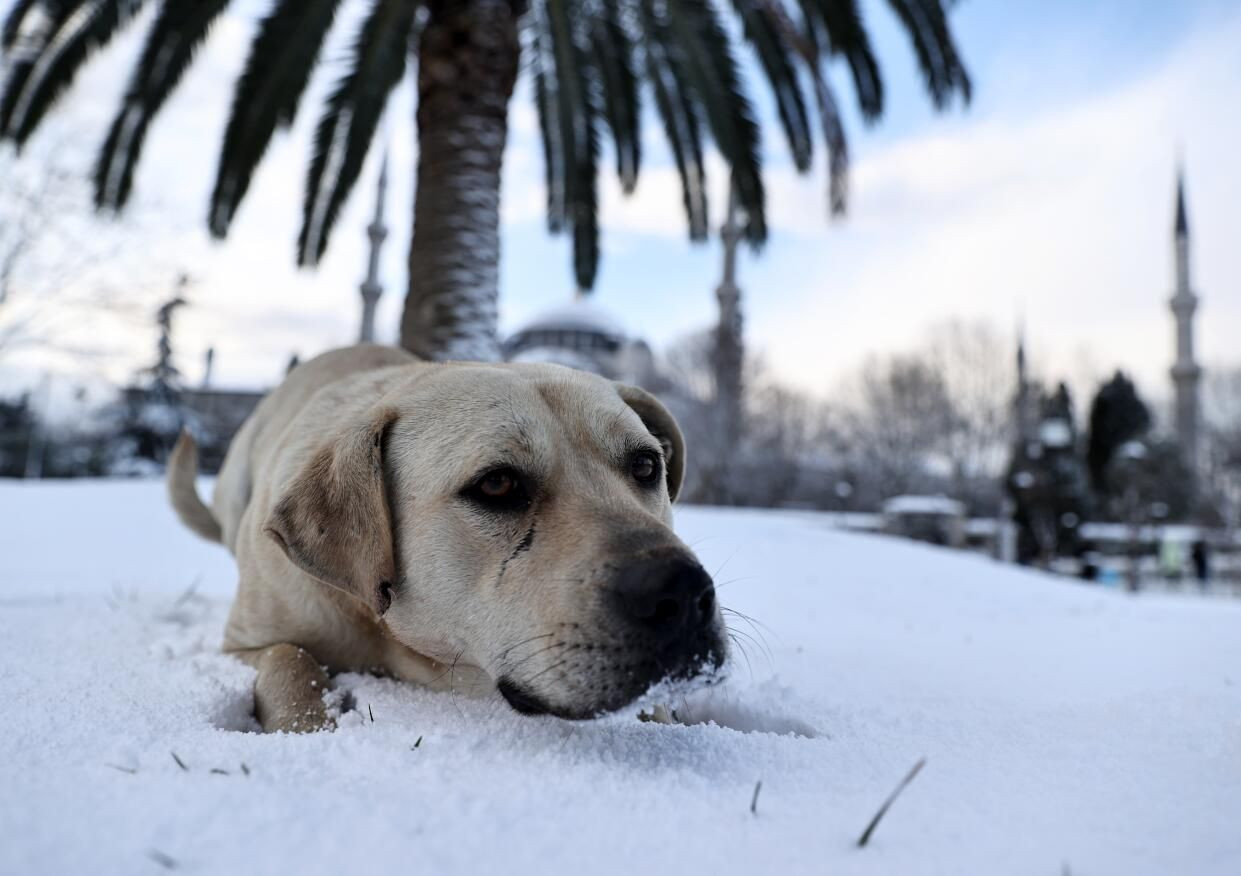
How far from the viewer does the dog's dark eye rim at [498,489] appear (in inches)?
71.5

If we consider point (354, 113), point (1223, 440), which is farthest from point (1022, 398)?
point (354, 113)

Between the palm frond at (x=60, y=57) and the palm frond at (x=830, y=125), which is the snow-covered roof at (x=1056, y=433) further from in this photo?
the palm frond at (x=60, y=57)

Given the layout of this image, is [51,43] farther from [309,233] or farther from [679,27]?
[679,27]

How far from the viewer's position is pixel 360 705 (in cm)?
179

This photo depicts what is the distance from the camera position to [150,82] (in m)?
8.13

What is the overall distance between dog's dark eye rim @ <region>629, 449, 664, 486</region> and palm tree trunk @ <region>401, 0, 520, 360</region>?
3.99m

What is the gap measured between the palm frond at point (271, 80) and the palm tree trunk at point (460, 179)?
1589mm

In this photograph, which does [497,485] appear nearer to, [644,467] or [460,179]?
[644,467]

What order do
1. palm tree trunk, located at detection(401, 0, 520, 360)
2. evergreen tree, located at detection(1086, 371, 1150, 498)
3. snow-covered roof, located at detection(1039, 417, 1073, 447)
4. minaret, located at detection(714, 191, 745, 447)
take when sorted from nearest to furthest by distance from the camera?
palm tree trunk, located at detection(401, 0, 520, 360)
snow-covered roof, located at detection(1039, 417, 1073, 447)
minaret, located at detection(714, 191, 745, 447)
evergreen tree, located at detection(1086, 371, 1150, 498)

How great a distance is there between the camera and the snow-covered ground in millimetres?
956

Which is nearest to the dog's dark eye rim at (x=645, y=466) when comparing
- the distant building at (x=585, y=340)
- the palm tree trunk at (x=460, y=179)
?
the palm tree trunk at (x=460, y=179)

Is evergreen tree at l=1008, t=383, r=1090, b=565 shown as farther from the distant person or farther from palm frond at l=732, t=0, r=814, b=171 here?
palm frond at l=732, t=0, r=814, b=171

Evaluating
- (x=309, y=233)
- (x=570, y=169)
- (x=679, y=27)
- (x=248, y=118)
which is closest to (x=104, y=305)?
(x=309, y=233)

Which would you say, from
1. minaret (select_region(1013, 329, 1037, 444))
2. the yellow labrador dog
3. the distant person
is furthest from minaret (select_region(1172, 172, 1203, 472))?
the yellow labrador dog
